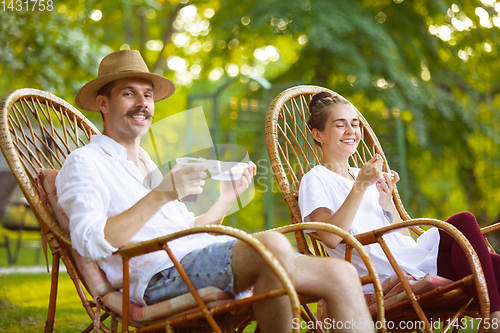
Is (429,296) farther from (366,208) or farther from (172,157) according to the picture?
(172,157)

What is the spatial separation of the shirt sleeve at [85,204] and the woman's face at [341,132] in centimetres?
109

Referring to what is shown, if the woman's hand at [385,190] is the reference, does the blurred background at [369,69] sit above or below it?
above

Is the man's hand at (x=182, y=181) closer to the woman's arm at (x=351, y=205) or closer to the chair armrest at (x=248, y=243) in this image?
the chair armrest at (x=248, y=243)

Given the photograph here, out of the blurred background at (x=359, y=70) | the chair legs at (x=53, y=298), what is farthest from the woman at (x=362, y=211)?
the blurred background at (x=359, y=70)

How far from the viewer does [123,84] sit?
1893mm

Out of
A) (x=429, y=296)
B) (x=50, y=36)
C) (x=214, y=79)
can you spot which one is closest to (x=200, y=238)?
(x=429, y=296)

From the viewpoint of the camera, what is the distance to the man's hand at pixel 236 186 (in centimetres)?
179

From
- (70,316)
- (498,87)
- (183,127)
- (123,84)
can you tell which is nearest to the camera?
(183,127)

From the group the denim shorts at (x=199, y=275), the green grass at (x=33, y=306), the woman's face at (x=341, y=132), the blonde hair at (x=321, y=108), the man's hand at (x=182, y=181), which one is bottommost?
the green grass at (x=33, y=306)

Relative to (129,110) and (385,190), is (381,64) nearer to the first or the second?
(385,190)

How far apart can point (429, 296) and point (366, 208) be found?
0.58 m

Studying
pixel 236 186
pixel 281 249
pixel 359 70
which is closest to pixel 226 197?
pixel 236 186

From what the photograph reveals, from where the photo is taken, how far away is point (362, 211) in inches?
82.9

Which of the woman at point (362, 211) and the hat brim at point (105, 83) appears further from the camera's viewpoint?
the hat brim at point (105, 83)
